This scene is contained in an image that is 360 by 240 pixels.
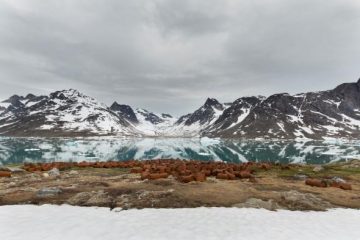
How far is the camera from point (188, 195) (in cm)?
2283

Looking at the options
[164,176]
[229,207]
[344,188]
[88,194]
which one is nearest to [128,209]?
[88,194]

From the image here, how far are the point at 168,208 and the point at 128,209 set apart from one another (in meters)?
2.41

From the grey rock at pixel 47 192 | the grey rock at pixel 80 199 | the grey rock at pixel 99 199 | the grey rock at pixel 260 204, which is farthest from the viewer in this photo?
the grey rock at pixel 47 192

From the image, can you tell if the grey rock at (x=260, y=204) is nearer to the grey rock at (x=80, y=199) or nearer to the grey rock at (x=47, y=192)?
the grey rock at (x=80, y=199)

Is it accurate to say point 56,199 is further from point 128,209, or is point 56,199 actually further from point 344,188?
point 344,188

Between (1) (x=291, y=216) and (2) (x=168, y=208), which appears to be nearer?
(1) (x=291, y=216)

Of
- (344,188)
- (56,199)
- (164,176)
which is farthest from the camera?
(164,176)

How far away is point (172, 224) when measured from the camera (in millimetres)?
16719

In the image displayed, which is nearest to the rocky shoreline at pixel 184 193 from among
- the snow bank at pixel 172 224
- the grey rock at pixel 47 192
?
the grey rock at pixel 47 192

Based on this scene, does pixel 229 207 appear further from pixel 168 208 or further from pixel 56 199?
pixel 56 199

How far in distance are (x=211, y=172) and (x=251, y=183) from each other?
234 inches

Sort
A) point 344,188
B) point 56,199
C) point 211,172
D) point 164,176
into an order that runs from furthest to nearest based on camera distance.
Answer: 1. point 211,172
2. point 164,176
3. point 344,188
4. point 56,199

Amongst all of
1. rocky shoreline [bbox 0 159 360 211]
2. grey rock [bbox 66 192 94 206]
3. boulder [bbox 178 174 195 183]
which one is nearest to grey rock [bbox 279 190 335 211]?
rocky shoreline [bbox 0 159 360 211]

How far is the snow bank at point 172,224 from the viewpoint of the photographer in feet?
50.0
